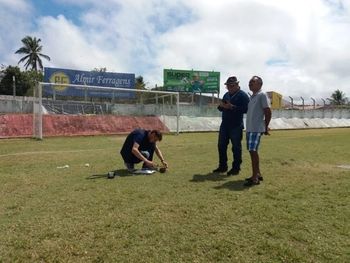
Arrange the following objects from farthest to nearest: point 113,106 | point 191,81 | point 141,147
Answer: point 191,81 → point 113,106 → point 141,147

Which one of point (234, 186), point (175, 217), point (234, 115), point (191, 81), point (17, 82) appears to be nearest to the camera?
point (175, 217)

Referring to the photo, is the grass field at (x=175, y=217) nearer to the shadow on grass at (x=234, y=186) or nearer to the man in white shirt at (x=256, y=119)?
the shadow on grass at (x=234, y=186)

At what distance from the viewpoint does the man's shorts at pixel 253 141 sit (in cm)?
691

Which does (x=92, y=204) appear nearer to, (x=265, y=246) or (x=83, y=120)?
(x=265, y=246)

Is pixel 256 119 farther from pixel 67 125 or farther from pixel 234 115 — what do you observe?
pixel 67 125

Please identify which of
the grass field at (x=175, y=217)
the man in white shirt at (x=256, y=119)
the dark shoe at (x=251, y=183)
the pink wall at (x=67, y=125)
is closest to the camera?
the grass field at (x=175, y=217)

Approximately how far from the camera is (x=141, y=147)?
8133 millimetres

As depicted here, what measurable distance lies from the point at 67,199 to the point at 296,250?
324 cm

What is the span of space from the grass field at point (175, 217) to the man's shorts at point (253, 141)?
1.92ft

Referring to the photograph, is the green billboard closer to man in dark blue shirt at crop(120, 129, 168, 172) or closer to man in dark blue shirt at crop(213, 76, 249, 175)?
man in dark blue shirt at crop(120, 129, 168, 172)

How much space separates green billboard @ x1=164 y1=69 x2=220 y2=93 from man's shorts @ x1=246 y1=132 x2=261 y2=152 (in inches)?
1961

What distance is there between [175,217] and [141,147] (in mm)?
3354

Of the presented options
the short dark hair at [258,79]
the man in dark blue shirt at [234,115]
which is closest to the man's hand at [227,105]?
the man in dark blue shirt at [234,115]

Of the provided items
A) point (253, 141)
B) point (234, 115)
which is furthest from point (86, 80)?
point (253, 141)
